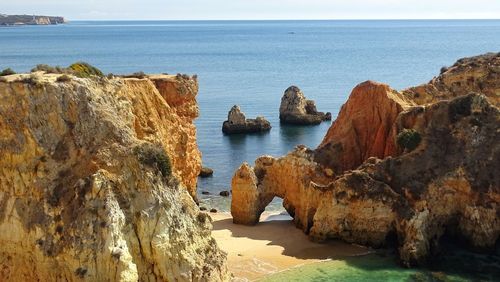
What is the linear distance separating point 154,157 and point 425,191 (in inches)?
742

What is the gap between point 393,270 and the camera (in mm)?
35094

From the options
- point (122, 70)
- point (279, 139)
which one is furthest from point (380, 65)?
point (279, 139)

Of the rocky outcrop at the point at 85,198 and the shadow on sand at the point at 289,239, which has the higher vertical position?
the rocky outcrop at the point at 85,198

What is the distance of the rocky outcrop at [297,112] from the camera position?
3509 inches

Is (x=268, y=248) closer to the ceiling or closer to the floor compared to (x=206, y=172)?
closer to the ceiling

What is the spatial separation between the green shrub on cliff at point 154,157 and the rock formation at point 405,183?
47.6ft

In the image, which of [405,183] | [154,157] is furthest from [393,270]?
[154,157]

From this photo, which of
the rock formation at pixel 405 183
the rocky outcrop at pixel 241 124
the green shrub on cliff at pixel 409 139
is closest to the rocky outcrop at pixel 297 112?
the rocky outcrop at pixel 241 124

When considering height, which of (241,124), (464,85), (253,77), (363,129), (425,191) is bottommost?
(241,124)

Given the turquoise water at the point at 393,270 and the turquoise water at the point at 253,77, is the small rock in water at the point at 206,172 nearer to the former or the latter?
the turquoise water at the point at 253,77

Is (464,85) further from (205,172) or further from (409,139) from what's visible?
(205,172)

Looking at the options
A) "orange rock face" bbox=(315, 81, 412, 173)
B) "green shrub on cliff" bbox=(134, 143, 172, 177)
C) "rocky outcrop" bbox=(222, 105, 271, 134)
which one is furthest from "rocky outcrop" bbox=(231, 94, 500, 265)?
"rocky outcrop" bbox=(222, 105, 271, 134)

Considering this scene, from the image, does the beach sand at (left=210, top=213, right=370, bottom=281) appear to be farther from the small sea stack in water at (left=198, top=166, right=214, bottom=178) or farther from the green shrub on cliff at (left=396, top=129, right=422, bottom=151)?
the small sea stack in water at (left=198, top=166, right=214, bottom=178)

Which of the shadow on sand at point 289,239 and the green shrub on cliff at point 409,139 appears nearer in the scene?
the shadow on sand at point 289,239
